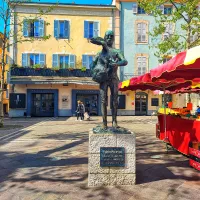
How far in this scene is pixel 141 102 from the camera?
22.9 m

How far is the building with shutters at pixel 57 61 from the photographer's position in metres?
20.9

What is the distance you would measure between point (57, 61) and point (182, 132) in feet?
57.8

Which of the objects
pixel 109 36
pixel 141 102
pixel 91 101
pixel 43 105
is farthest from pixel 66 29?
pixel 109 36

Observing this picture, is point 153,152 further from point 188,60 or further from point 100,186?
point 188,60

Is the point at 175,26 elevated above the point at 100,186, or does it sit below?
above

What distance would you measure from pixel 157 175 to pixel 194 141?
1.51 m

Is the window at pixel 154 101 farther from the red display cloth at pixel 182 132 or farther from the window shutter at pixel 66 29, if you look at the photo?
the red display cloth at pixel 182 132

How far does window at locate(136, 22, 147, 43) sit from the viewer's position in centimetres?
2281

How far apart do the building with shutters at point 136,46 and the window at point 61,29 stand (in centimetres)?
507

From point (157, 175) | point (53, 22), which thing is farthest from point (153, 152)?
point (53, 22)

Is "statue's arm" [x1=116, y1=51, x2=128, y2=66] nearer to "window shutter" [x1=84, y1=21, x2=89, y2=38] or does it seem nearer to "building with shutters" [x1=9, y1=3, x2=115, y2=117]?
"building with shutters" [x1=9, y1=3, x2=115, y2=117]

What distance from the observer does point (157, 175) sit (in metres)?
4.45

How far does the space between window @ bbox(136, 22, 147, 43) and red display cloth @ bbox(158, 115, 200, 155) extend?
17371 millimetres

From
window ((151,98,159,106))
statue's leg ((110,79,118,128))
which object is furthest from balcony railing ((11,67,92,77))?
statue's leg ((110,79,118,128))
